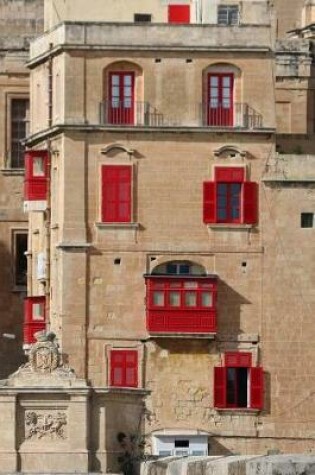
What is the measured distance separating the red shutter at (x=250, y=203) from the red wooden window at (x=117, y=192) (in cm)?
357

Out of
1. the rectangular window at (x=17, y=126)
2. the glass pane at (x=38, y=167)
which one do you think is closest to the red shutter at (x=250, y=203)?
the glass pane at (x=38, y=167)

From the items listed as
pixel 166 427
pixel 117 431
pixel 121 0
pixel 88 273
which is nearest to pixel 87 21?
pixel 121 0

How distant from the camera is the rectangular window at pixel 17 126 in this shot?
92.4 m

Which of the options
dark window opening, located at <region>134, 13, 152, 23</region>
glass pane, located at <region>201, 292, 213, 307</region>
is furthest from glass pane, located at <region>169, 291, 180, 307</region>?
dark window opening, located at <region>134, 13, 152, 23</region>

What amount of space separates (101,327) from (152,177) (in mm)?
4914

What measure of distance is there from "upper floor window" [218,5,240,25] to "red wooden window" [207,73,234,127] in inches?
191

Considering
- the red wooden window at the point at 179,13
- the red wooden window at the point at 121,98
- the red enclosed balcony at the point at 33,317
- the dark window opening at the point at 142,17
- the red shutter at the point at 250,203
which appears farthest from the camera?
the red wooden window at the point at 179,13

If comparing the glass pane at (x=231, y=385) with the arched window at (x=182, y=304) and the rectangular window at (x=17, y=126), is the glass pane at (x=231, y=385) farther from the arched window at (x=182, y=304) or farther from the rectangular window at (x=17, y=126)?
the rectangular window at (x=17, y=126)

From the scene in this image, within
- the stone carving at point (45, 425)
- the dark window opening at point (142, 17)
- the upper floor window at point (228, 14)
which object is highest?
the upper floor window at point (228, 14)

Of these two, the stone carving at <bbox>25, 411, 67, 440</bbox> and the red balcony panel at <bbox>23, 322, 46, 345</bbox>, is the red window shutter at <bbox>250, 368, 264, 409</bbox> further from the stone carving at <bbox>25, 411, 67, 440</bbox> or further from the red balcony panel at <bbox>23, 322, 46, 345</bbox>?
the stone carving at <bbox>25, 411, 67, 440</bbox>

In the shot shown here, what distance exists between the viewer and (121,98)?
82.6 meters

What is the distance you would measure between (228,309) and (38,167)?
784cm

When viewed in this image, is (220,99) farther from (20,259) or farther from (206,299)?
(20,259)

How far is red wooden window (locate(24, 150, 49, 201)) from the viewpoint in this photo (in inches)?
3312
